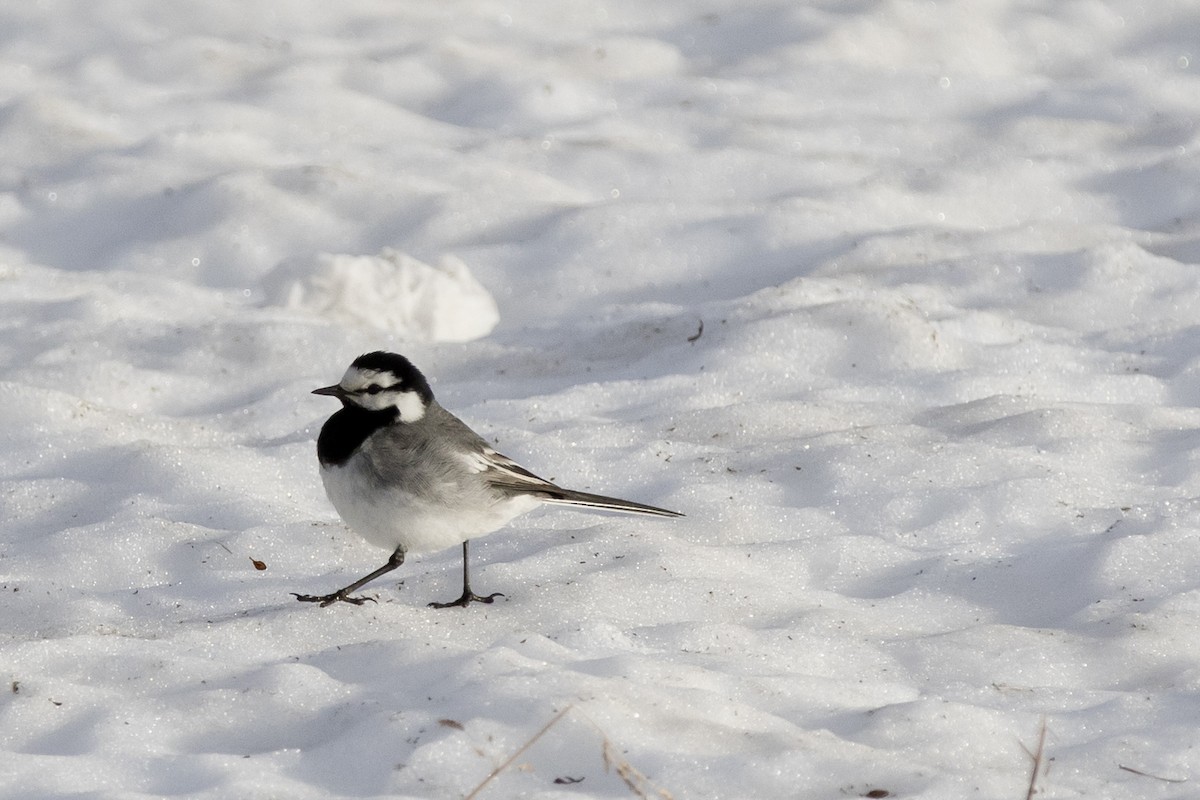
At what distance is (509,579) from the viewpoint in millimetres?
4629

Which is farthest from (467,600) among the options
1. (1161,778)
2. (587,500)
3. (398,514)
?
(1161,778)

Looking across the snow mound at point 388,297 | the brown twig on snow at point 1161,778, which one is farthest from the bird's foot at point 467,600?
the snow mound at point 388,297

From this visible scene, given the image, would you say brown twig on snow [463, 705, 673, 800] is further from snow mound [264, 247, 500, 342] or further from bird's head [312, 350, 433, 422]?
snow mound [264, 247, 500, 342]

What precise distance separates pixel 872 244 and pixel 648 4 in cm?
386

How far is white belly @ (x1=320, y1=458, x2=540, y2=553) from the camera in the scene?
4.37m

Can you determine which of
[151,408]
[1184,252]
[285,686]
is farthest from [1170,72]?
[285,686]

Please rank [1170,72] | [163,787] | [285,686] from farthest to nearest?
[1170,72] < [285,686] < [163,787]

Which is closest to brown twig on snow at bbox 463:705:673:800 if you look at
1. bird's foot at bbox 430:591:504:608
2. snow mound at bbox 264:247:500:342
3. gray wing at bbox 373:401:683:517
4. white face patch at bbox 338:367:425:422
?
bird's foot at bbox 430:591:504:608

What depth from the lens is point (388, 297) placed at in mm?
7238

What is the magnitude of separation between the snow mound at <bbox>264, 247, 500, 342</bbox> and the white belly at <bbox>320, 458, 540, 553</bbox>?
2.76 meters

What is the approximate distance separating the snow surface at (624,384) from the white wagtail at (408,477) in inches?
9.4

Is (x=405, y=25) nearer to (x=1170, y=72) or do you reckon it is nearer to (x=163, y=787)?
(x=1170, y=72)

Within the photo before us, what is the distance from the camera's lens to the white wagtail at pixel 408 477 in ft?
14.4

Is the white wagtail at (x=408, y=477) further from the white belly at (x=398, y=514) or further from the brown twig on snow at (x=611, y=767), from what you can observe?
the brown twig on snow at (x=611, y=767)
